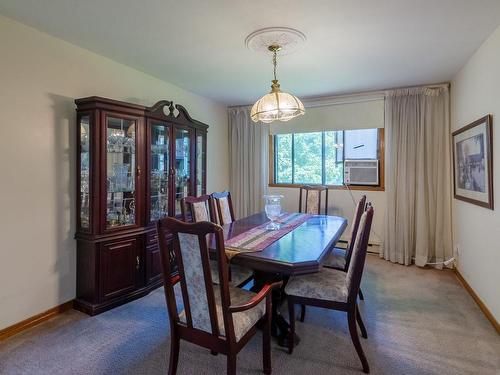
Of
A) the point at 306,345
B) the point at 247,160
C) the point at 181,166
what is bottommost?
the point at 306,345

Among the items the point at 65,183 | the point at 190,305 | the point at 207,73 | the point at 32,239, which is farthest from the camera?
the point at 207,73

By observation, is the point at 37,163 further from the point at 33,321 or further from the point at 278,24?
the point at 278,24

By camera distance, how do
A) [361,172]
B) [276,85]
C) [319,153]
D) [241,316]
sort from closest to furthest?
1. [241,316]
2. [276,85]
3. [361,172]
4. [319,153]

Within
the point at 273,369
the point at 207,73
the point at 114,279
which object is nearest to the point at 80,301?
the point at 114,279

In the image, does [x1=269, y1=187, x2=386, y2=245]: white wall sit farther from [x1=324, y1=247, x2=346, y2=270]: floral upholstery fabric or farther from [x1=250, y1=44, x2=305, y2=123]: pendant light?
[x1=250, y1=44, x2=305, y2=123]: pendant light

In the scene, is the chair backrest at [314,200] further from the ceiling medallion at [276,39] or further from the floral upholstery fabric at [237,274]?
the ceiling medallion at [276,39]

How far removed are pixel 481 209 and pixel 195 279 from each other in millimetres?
2735

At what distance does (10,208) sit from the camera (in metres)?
2.21

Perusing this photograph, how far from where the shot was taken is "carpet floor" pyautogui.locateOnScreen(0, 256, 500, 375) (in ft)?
5.98

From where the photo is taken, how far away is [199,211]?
2820 mm

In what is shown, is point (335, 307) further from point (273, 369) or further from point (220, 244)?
point (220, 244)

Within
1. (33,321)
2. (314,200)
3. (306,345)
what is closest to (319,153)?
(314,200)

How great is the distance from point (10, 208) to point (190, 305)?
1767mm

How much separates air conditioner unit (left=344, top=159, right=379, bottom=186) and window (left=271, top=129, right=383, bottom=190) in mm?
94
